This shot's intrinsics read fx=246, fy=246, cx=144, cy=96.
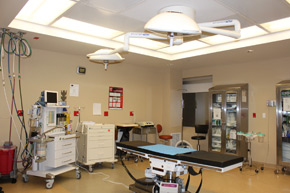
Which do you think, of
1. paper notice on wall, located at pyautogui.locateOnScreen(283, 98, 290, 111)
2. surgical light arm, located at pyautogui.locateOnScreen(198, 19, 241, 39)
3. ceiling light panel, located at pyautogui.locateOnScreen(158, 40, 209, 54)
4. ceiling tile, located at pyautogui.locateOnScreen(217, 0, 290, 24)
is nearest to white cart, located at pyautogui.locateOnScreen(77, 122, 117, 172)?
ceiling light panel, located at pyautogui.locateOnScreen(158, 40, 209, 54)

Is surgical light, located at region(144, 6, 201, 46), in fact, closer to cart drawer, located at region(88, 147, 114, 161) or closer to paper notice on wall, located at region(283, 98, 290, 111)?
cart drawer, located at region(88, 147, 114, 161)

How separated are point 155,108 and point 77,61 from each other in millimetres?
2817

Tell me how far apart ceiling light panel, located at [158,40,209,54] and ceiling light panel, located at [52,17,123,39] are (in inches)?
62.1

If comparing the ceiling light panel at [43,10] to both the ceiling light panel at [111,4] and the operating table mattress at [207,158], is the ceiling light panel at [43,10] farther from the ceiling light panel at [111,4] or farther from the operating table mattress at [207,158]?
the operating table mattress at [207,158]

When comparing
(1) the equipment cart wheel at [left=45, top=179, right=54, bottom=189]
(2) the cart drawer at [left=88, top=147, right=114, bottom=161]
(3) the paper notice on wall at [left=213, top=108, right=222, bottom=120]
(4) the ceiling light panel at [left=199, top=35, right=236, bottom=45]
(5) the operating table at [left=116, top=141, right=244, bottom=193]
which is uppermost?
(4) the ceiling light panel at [left=199, top=35, right=236, bottom=45]

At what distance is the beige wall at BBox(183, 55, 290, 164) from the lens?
5711 millimetres

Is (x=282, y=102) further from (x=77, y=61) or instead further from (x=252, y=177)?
(x=77, y=61)

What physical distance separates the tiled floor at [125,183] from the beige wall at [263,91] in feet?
2.35

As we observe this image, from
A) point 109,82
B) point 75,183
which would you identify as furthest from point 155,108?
point 75,183

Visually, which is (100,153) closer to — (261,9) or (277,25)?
(261,9)

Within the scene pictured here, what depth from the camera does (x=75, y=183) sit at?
425 cm

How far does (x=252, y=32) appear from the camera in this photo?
15.1ft

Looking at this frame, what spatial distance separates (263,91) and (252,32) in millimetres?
1913

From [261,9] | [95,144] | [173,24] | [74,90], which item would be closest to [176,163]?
[173,24]
